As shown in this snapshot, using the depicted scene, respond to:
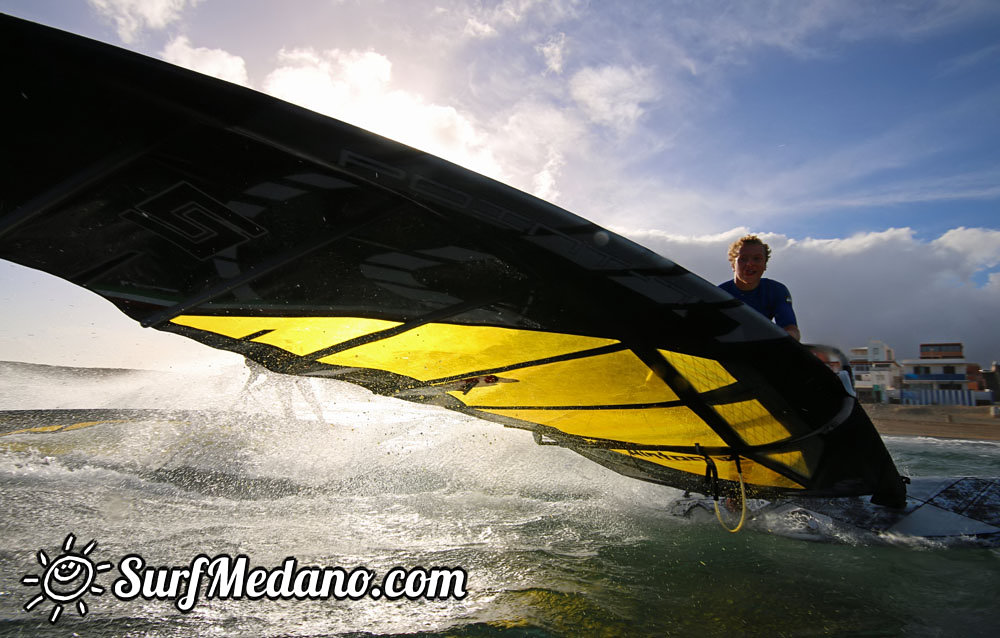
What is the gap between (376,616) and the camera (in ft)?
5.59

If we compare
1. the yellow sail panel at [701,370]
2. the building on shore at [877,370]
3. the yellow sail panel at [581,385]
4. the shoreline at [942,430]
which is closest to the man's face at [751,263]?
the yellow sail panel at [581,385]

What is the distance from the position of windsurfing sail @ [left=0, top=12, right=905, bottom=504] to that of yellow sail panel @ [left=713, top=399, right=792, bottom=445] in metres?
0.01

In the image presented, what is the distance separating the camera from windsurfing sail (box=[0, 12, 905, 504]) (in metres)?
1.11

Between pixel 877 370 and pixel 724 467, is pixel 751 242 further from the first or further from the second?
pixel 877 370

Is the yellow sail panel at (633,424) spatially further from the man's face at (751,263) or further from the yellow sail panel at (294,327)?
the yellow sail panel at (294,327)

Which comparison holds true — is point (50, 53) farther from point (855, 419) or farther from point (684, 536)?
point (684, 536)

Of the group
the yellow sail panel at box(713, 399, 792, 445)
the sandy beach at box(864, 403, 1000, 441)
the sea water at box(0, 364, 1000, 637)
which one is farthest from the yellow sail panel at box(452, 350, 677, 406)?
the sandy beach at box(864, 403, 1000, 441)

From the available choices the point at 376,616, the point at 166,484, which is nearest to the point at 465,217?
the point at 376,616

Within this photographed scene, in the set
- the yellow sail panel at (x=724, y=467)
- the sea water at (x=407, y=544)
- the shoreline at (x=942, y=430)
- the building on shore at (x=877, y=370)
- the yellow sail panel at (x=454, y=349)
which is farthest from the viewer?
the building on shore at (x=877, y=370)

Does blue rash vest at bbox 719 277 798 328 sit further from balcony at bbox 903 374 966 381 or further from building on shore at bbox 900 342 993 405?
balcony at bbox 903 374 966 381

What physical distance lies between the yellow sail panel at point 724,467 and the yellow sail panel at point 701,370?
113 cm

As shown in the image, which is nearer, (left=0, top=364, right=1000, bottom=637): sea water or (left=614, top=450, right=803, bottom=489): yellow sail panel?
(left=0, top=364, right=1000, bottom=637): sea water

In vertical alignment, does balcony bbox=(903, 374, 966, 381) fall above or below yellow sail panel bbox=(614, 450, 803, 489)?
above

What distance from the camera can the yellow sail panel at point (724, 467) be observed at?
2.66 meters
